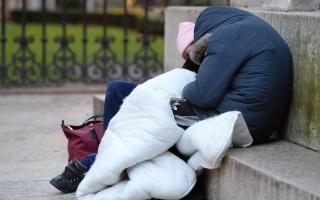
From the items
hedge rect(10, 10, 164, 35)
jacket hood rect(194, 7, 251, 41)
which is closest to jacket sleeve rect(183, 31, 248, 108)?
jacket hood rect(194, 7, 251, 41)

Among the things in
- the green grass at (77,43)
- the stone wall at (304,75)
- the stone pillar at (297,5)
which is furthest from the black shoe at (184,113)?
the green grass at (77,43)

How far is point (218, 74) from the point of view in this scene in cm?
467

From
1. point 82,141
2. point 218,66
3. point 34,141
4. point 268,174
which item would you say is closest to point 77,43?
point 34,141

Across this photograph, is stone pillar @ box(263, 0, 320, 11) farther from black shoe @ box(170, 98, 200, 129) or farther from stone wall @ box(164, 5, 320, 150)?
black shoe @ box(170, 98, 200, 129)

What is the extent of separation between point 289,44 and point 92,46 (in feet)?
37.8

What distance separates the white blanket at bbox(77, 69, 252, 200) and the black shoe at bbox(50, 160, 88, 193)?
38 centimetres

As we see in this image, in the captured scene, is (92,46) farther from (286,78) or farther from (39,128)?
(286,78)

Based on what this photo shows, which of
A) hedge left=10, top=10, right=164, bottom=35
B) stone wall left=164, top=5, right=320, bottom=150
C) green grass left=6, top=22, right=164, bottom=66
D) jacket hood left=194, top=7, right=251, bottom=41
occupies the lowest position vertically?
hedge left=10, top=10, right=164, bottom=35

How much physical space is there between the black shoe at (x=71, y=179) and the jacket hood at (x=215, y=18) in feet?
3.29

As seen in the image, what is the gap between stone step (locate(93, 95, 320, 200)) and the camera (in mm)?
3979

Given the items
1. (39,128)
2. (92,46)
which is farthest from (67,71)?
(92,46)

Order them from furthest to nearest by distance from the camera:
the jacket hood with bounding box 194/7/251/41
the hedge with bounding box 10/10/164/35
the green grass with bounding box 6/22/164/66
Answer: the hedge with bounding box 10/10/164/35
the green grass with bounding box 6/22/164/66
the jacket hood with bounding box 194/7/251/41

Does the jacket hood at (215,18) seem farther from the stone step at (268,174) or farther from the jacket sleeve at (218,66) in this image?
the stone step at (268,174)

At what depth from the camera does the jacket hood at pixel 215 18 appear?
4.93 m
